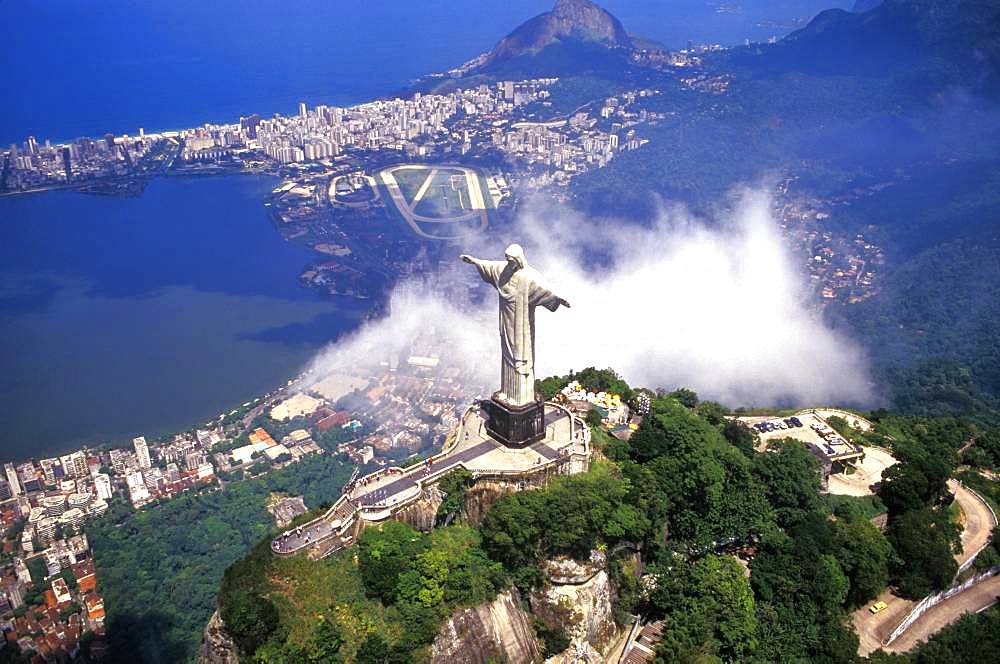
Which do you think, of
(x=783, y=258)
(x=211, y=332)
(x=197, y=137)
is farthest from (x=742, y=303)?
(x=197, y=137)

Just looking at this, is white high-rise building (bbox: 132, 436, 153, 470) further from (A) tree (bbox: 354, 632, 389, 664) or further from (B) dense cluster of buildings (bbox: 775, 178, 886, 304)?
(B) dense cluster of buildings (bbox: 775, 178, 886, 304)

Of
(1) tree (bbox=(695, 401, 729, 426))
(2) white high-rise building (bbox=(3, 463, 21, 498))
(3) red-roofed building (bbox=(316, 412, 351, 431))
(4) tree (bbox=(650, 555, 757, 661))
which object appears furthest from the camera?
(3) red-roofed building (bbox=(316, 412, 351, 431))

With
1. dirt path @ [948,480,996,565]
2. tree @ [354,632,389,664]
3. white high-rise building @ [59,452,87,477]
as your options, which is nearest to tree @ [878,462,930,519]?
dirt path @ [948,480,996,565]

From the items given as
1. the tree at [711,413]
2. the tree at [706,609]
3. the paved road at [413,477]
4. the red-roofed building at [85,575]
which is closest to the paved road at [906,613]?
the tree at [706,609]

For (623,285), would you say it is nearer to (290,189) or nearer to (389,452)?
(389,452)

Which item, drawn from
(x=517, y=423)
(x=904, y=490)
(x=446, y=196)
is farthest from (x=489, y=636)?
(x=446, y=196)

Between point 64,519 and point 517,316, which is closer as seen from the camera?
point 517,316

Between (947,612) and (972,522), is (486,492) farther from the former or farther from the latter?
(972,522)
